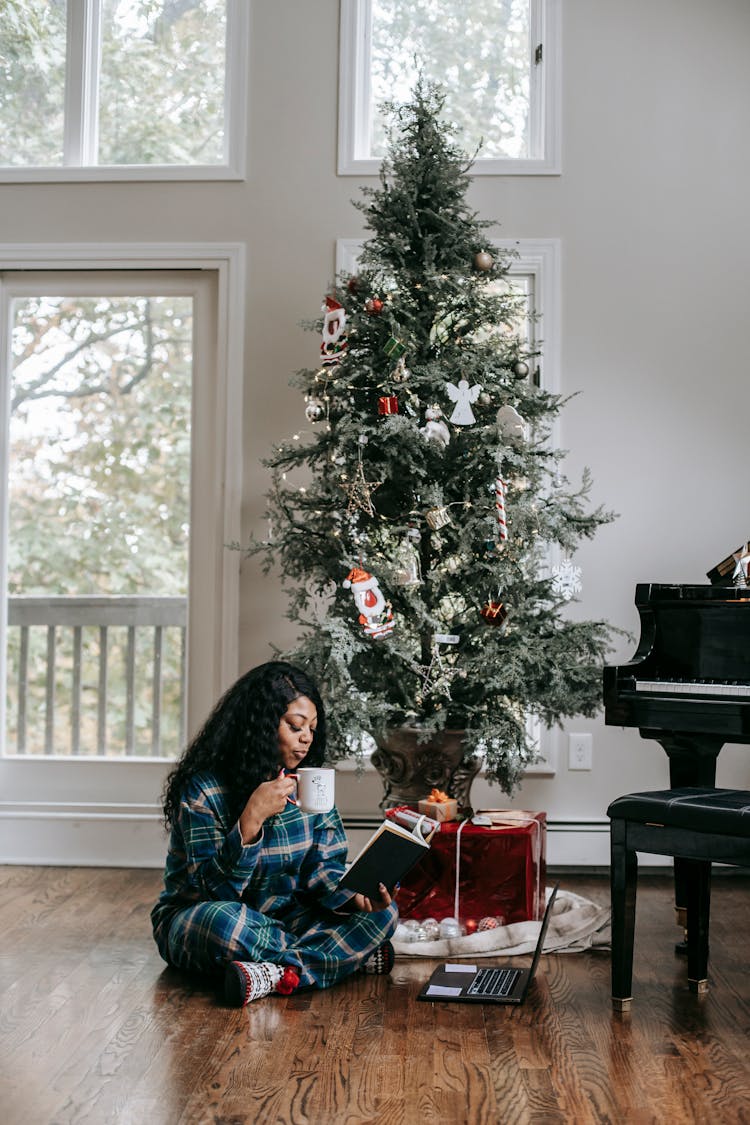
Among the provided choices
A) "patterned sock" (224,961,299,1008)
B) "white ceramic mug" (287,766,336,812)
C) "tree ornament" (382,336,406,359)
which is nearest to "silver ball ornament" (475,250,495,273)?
"tree ornament" (382,336,406,359)

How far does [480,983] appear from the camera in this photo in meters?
2.66

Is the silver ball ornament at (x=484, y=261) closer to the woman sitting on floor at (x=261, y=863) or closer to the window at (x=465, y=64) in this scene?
the window at (x=465, y=64)

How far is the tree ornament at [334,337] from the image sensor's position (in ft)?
11.0

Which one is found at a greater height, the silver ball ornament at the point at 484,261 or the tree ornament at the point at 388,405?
the silver ball ornament at the point at 484,261

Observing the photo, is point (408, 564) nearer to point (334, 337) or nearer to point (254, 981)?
point (334, 337)

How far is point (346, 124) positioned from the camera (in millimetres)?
4051

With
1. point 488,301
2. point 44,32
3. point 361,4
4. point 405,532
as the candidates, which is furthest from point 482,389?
point 44,32

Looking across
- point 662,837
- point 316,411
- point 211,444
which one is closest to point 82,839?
point 211,444

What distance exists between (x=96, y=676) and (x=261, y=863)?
1.70 metres

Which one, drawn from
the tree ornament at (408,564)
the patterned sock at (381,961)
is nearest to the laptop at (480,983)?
the patterned sock at (381,961)

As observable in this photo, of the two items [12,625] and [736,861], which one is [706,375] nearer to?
[736,861]

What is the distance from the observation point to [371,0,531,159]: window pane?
4.16 meters

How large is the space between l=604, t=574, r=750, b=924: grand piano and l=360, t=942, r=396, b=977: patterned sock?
0.79 meters

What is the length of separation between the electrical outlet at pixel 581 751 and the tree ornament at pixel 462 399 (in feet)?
4.43
